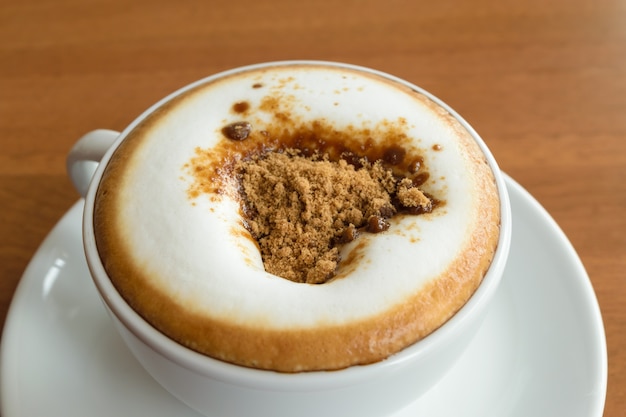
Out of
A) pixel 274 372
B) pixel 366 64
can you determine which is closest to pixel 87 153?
pixel 274 372

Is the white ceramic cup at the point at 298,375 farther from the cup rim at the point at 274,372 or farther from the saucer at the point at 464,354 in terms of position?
the saucer at the point at 464,354

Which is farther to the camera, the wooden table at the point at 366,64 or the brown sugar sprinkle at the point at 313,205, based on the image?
the wooden table at the point at 366,64

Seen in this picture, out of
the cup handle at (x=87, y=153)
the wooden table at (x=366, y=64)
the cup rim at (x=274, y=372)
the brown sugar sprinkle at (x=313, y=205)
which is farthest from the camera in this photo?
the wooden table at (x=366, y=64)

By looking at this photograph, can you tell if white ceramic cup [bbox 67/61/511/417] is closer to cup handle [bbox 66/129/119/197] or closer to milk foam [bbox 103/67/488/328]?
milk foam [bbox 103/67/488/328]

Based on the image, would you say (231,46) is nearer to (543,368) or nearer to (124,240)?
(124,240)

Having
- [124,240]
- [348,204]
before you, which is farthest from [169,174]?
[348,204]

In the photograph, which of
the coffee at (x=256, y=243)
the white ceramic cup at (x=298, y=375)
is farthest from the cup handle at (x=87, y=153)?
the white ceramic cup at (x=298, y=375)

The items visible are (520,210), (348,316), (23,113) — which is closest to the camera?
(348,316)
